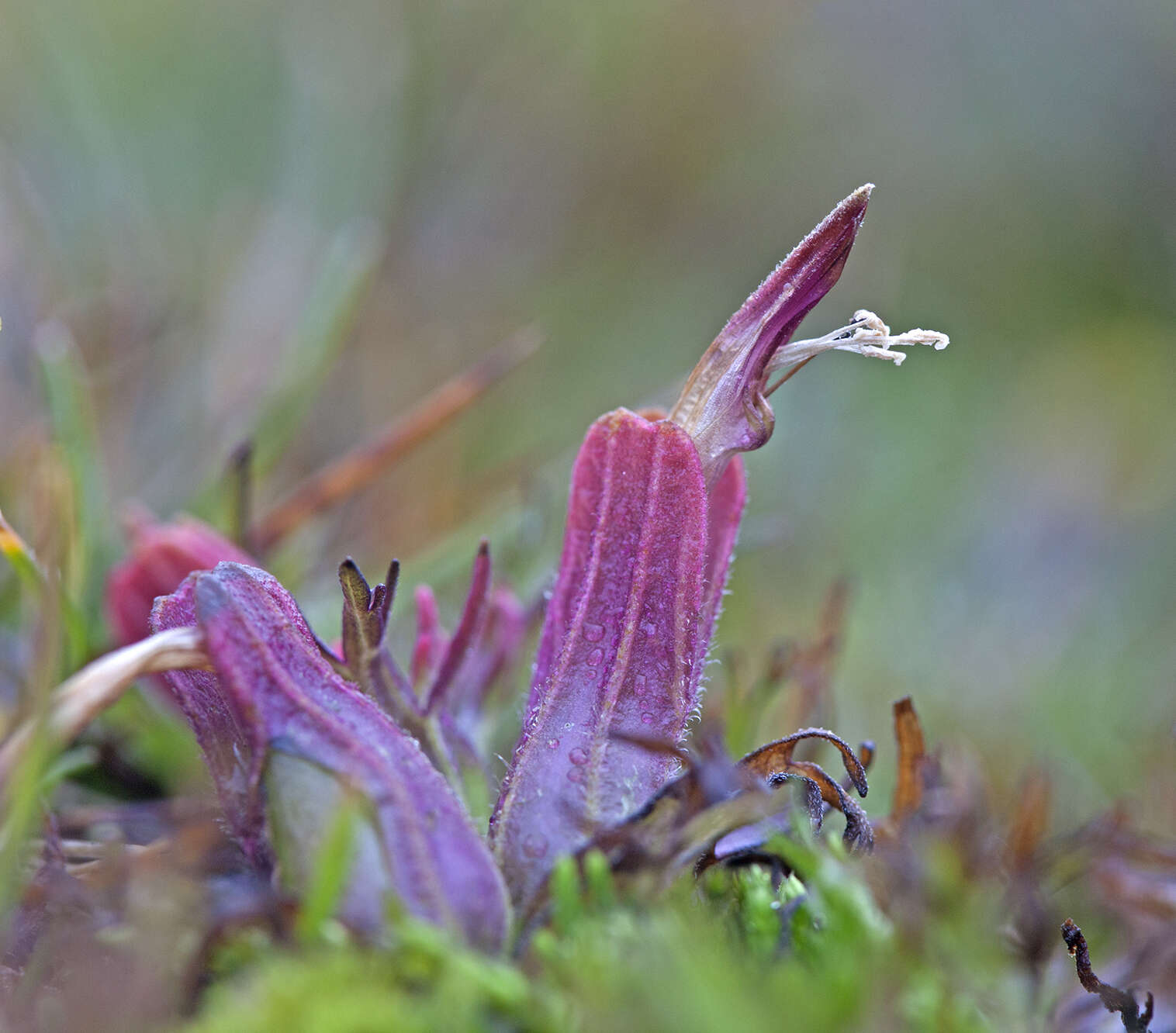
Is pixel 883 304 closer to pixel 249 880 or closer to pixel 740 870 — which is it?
pixel 740 870

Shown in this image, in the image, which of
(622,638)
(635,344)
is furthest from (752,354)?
(635,344)

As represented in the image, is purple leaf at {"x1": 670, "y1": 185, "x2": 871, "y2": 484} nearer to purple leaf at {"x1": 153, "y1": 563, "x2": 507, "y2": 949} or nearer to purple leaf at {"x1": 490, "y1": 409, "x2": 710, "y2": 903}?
purple leaf at {"x1": 490, "y1": 409, "x2": 710, "y2": 903}

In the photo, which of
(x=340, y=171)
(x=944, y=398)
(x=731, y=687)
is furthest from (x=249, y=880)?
(x=944, y=398)

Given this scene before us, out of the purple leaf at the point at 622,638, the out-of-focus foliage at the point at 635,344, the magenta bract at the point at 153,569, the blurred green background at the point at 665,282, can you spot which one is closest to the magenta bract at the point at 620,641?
the purple leaf at the point at 622,638

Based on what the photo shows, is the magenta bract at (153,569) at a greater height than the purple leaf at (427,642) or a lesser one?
greater

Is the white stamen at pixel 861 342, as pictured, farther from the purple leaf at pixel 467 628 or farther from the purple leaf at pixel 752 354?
the purple leaf at pixel 467 628

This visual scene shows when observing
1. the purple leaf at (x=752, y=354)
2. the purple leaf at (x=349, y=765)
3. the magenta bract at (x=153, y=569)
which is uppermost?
the purple leaf at (x=752, y=354)

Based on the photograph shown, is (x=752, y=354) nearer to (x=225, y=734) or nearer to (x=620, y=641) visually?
(x=620, y=641)
